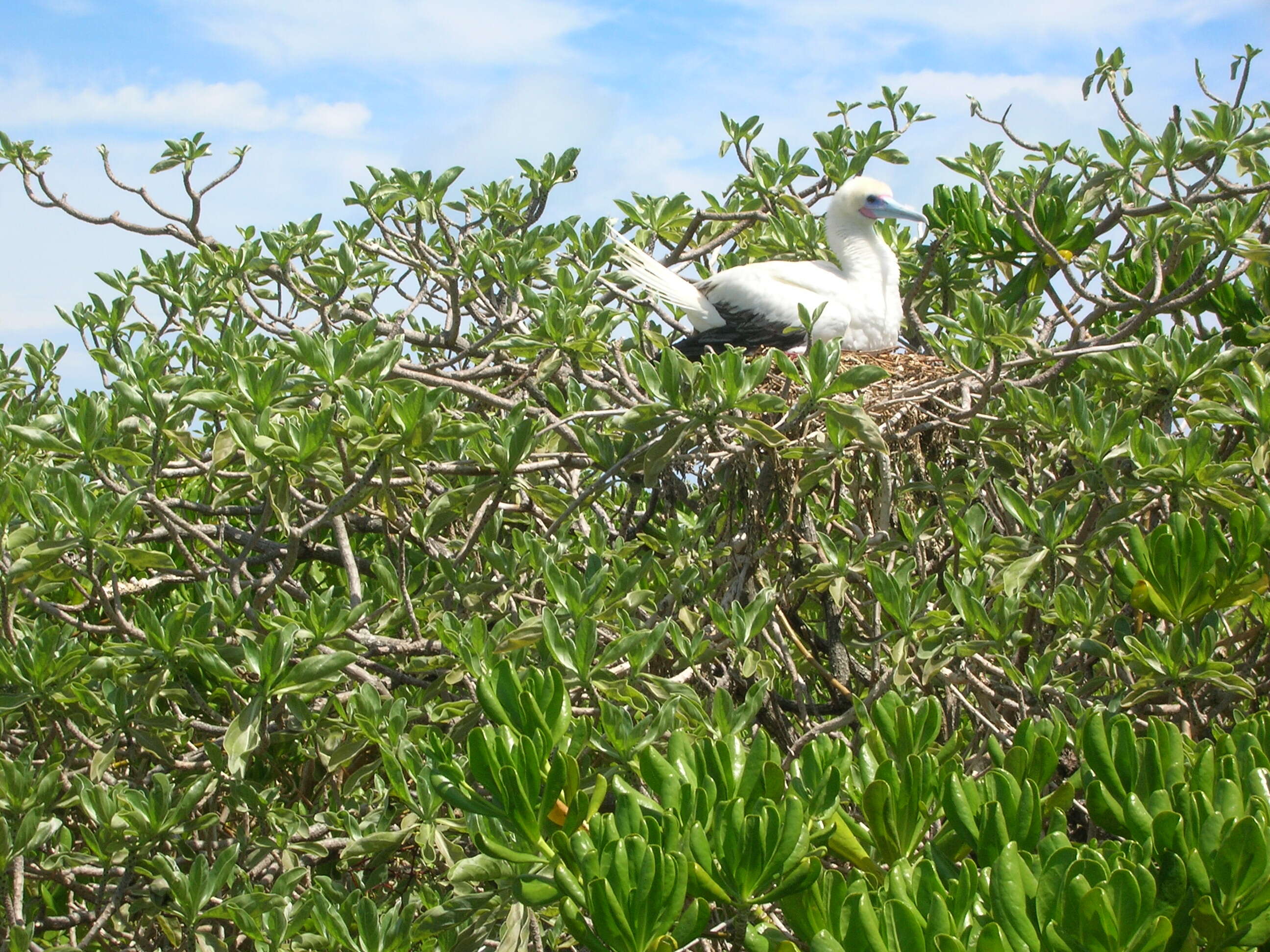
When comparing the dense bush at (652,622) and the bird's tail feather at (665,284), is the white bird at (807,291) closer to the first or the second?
the bird's tail feather at (665,284)

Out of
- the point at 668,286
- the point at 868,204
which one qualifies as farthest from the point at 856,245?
the point at 668,286

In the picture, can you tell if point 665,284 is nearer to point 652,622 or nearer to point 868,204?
point 868,204

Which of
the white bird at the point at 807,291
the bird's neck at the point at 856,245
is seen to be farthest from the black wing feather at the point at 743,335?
the bird's neck at the point at 856,245

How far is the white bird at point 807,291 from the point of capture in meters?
4.26

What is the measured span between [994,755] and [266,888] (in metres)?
1.84

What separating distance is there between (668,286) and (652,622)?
2082 mm

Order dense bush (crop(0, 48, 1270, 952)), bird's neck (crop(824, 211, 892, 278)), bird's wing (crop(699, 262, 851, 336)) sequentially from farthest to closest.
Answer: bird's neck (crop(824, 211, 892, 278)) → bird's wing (crop(699, 262, 851, 336)) → dense bush (crop(0, 48, 1270, 952))

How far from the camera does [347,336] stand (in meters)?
2.57

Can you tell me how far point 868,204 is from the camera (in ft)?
15.1

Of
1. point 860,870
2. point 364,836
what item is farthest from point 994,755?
point 364,836

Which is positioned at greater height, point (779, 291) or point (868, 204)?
point (868, 204)

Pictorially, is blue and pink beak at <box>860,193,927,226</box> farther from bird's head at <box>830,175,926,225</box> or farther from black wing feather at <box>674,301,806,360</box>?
black wing feather at <box>674,301,806,360</box>

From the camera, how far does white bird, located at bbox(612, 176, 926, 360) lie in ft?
14.0

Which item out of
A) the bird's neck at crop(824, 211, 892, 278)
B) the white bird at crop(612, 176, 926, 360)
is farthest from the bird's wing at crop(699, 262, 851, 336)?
the bird's neck at crop(824, 211, 892, 278)
